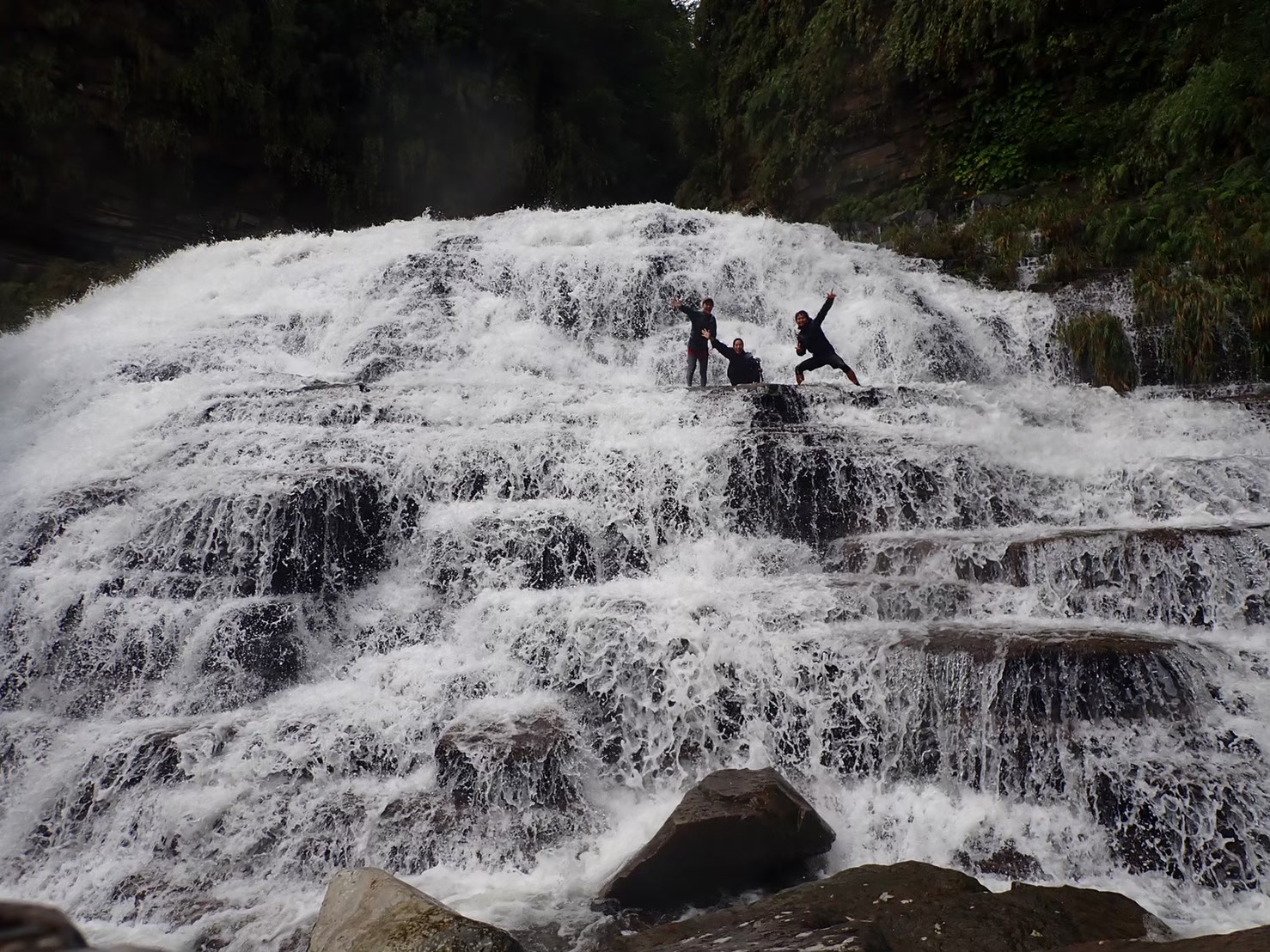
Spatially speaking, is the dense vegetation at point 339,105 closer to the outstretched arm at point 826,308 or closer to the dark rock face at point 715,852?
the outstretched arm at point 826,308

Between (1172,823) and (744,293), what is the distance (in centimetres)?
974

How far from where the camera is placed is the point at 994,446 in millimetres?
8070

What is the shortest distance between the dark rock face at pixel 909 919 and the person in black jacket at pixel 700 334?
719cm

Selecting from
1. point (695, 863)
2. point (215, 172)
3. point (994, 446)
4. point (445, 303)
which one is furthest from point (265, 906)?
point (215, 172)

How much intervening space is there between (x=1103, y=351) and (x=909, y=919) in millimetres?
8692

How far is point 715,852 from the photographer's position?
457cm

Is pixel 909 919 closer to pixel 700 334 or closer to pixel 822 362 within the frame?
pixel 822 362

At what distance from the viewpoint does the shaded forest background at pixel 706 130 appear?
1227 cm

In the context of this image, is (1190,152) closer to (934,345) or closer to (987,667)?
(934,345)

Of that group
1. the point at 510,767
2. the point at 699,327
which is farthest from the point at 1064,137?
the point at 510,767

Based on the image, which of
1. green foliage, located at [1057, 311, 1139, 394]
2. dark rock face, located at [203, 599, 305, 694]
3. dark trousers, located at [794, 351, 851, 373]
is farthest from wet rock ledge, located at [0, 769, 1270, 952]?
green foliage, located at [1057, 311, 1139, 394]

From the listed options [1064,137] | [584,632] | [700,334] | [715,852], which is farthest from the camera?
[1064,137]

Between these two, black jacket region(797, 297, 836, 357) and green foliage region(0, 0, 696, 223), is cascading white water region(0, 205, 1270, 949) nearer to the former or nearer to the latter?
black jacket region(797, 297, 836, 357)

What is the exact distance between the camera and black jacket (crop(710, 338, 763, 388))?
10.5 m
